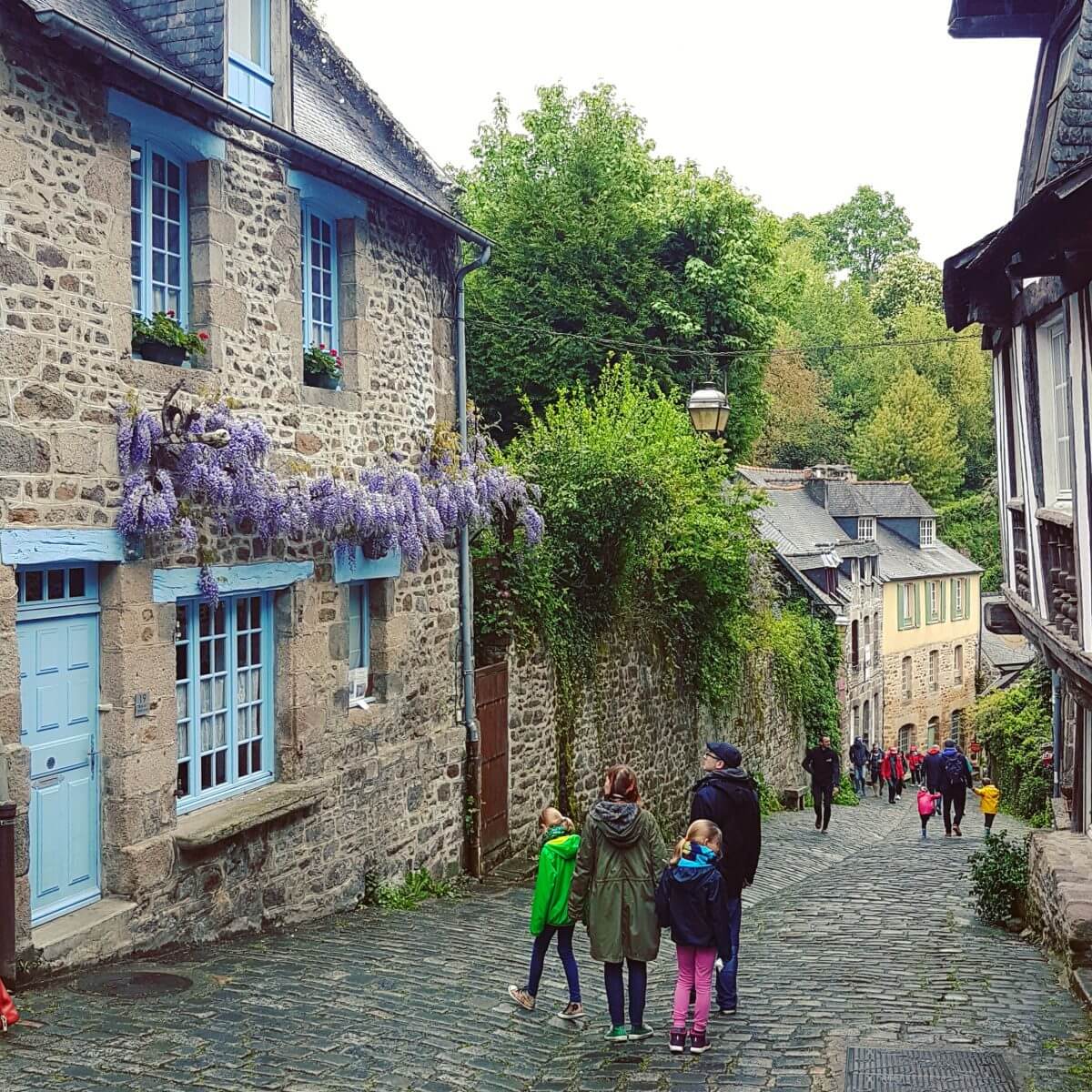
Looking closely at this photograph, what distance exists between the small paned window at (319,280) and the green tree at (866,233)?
61.8 metres

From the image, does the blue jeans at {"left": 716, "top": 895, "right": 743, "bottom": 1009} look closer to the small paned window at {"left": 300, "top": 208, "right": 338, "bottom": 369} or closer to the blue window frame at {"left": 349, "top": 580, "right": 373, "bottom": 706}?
the blue window frame at {"left": 349, "top": 580, "right": 373, "bottom": 706}

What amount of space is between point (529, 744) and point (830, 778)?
6.40 m

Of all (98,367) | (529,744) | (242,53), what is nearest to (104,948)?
(98,367)

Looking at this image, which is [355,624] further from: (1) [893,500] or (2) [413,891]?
(1) [893,500]

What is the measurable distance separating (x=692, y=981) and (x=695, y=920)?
0.33 metres

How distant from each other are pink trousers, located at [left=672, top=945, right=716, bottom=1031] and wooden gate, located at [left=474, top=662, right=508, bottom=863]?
236 inches

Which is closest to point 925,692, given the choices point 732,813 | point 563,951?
point 732,813

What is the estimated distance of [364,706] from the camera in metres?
10.3

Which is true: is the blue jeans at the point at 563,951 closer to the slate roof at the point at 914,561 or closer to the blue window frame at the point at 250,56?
the blue window frame at the point at 250,56

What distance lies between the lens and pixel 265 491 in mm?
8523

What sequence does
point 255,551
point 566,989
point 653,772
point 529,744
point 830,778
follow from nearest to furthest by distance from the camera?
point 566,989, point 255,551, point 529,744, point 653,772, point 830,778

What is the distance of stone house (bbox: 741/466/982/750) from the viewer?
32.6 m

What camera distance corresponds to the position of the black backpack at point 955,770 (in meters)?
17.8

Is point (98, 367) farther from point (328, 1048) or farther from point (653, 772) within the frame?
point (653, 772)
